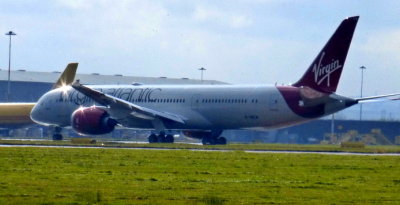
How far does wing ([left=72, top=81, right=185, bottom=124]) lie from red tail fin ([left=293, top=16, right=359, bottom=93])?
12575 mm

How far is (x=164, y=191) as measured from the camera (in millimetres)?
29547

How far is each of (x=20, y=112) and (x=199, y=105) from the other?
2863cm

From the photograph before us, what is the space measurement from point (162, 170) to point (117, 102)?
1478 inches

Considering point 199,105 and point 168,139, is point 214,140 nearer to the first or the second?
point 199,105

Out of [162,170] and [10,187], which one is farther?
[162,170]

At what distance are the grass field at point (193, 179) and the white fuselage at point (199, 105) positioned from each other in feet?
70.5

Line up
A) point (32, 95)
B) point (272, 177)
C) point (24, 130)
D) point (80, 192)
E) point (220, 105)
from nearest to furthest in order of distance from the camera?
1. point (80, 192)
2. point (272, 177)
3. point (220, 105)
4. point (24, 130)
5. point (32, 95)

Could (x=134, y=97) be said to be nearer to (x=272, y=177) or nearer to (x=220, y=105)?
(x=220, y=105)

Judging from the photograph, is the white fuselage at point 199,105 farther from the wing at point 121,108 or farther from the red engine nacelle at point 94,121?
the red engine nacelle at point 94,121

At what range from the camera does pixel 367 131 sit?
122 meters

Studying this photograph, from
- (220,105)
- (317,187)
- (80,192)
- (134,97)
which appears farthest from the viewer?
(134,97)

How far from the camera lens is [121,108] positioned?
3000 inches

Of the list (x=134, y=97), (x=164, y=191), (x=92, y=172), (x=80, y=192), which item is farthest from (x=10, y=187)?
(x=134, y=97)

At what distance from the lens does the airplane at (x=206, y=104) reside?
67625 mm
